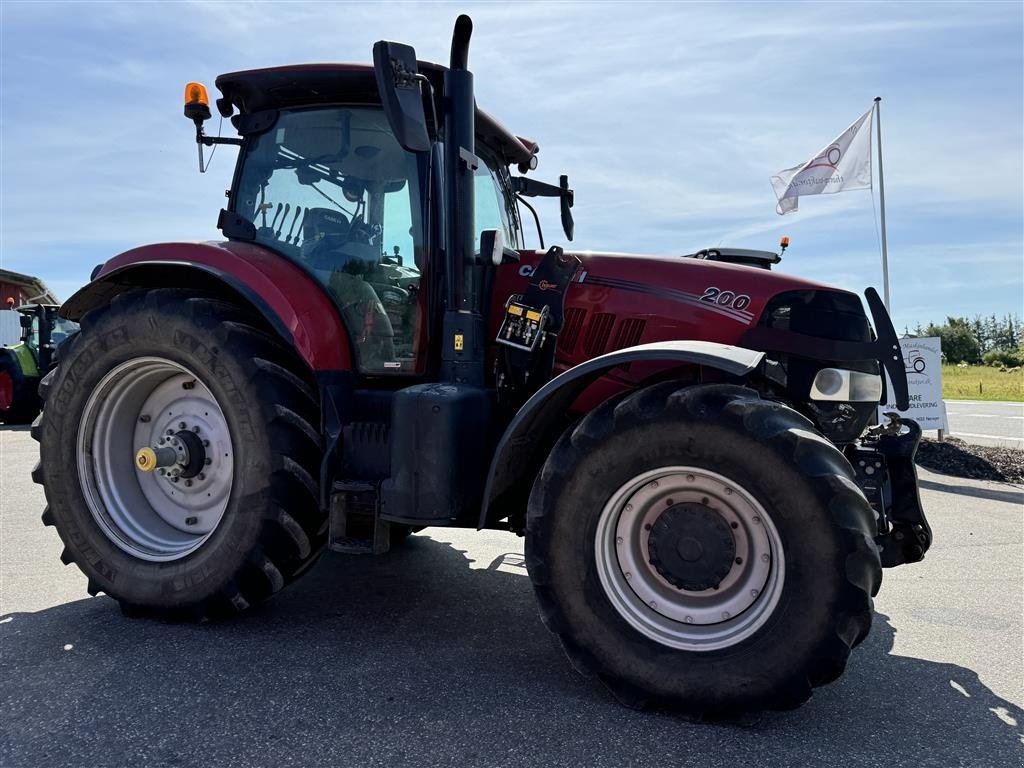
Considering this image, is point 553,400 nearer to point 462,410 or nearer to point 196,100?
point 462,410

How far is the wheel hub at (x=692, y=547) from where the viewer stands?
2.55 metres

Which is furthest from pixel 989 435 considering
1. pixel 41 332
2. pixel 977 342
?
pixel 977 342

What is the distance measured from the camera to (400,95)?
2.86 meters

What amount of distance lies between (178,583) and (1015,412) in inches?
770

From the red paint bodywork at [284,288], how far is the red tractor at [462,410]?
15 millimetres

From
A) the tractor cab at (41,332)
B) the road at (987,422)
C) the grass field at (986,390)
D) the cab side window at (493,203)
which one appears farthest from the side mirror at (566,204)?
the grass field at (986,390)

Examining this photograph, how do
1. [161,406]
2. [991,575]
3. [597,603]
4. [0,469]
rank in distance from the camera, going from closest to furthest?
[597,603] < [161,406] < [991,575] < [0,469]

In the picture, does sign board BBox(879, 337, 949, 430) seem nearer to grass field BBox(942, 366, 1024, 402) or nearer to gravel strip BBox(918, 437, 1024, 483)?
gravel strip BBox(918, 437, 1024, 483)

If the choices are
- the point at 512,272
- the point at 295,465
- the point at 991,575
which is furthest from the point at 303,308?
the point at 991,575

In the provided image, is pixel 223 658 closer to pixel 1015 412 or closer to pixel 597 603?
pixel 597 603

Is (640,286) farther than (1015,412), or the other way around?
(1015,412)

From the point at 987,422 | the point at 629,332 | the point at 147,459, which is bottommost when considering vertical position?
the point at 987,422

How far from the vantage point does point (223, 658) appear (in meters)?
2.94

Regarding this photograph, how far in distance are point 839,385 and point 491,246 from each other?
1583 millimetres
